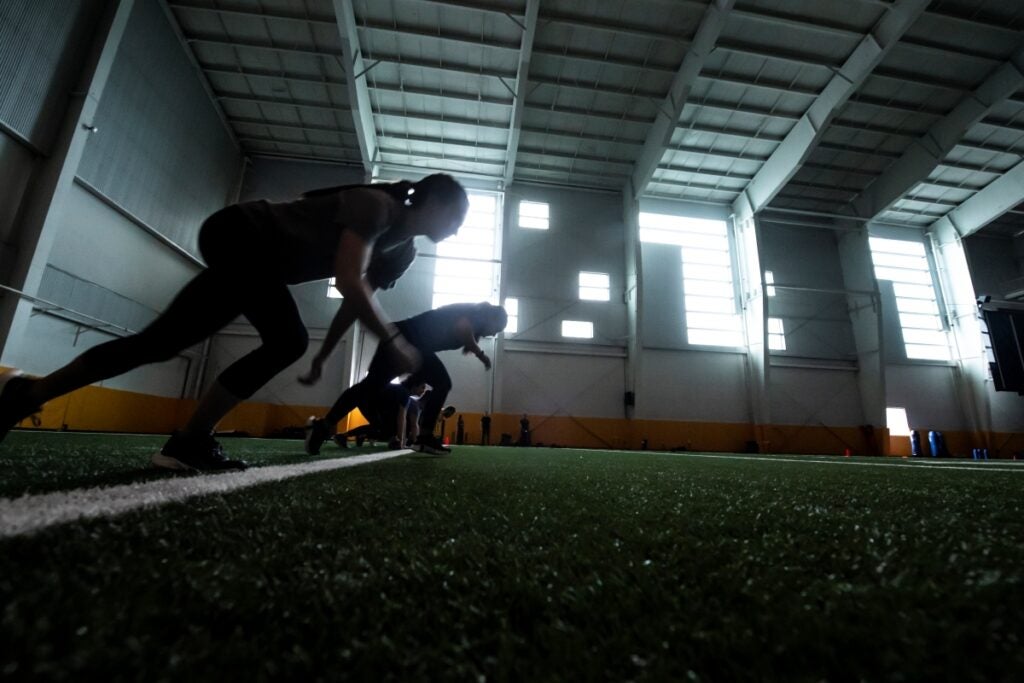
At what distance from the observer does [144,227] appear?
10445 millimetres

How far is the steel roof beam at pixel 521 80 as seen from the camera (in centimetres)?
932

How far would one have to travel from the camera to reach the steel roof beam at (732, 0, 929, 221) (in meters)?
9.35

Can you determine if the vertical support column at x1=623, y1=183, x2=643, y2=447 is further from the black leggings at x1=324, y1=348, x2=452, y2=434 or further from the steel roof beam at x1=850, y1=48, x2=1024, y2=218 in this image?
the black leggings at x1=324, y1=348, x2=452, y2=434

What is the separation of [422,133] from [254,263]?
42.4 ft

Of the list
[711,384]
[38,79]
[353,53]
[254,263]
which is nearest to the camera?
[254,263]

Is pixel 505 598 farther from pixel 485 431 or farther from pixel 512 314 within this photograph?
pixel 512 314

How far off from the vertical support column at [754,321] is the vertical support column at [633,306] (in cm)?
338

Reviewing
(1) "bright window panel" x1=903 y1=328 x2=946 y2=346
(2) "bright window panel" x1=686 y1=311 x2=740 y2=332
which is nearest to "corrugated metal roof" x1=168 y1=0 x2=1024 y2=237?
(2) "bright window panel" x1=686 y1=311 x2=740 y2=332

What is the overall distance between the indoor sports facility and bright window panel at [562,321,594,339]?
0.19 m

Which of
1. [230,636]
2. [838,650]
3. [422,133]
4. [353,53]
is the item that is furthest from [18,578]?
[422,133]

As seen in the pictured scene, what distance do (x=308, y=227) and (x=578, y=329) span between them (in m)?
12.7

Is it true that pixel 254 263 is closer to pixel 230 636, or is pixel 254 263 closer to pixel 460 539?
pixel 460 539

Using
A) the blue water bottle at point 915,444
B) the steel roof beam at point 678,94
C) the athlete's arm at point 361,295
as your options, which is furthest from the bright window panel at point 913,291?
the athlete's arm at point 361,295

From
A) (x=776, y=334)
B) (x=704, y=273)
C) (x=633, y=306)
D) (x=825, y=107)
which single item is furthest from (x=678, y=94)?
(x=776, y=334)
